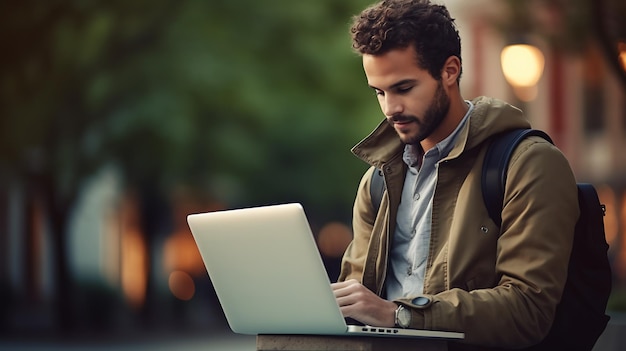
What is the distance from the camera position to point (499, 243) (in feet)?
12.7

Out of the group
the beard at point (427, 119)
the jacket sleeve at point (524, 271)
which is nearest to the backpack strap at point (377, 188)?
the beard at point (427, 119)

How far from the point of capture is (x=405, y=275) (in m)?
4.27

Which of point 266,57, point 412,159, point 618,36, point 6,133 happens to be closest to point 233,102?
point 266,57

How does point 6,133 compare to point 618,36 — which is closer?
point 618,36

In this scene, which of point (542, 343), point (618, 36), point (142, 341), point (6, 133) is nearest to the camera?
point (542, 343)

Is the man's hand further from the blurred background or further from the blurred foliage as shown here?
the blurred foliage

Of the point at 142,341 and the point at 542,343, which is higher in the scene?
the point at 542,343

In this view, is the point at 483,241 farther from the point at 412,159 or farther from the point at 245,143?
the point at 245,143

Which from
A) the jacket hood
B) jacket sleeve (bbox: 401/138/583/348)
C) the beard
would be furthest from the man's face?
jacket sleeve (bbox: 401/138/583/348)

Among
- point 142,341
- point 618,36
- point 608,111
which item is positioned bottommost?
point 142,341

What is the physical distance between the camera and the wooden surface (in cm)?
353

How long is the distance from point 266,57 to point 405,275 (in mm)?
18885

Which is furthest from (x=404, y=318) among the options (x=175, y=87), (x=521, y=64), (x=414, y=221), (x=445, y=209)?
(x=175, y=87)

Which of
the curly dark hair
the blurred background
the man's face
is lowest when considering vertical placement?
the blurred background
